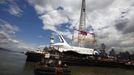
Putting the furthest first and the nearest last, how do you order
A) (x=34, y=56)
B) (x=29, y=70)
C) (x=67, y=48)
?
(x=67, y=48), (x=34, y=56), (x=29, y=70)

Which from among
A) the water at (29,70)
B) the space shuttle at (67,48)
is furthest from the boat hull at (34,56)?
the space shuttle at (67,48)

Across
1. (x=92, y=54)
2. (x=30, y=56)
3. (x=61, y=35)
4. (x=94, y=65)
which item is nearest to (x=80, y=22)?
(x=61, y=35)

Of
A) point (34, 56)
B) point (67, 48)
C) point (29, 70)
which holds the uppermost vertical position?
point (67, 48)

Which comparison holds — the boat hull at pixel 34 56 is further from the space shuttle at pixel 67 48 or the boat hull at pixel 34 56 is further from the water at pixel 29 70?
the space shuttle at pixel 67 48

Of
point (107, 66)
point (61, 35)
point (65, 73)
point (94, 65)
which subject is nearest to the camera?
point (65, 73)

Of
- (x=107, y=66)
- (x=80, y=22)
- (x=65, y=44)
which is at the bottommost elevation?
(x=107, y=66)

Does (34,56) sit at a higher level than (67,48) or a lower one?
lower

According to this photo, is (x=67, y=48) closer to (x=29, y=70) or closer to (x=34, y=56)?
(x=34, y=56)

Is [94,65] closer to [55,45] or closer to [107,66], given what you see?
[107,66]

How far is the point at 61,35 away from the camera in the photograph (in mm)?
59719

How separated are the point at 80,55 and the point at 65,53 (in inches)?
216

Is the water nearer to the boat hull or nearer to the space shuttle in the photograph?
the boat hull

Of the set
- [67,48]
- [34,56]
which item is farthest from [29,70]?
[67,48]

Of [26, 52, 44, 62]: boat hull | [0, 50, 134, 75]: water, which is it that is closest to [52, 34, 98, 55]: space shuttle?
[26, 52, 44, 62]: boat hull
